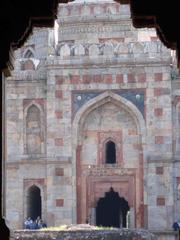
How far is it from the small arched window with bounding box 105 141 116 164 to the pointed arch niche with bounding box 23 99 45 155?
2.26 m

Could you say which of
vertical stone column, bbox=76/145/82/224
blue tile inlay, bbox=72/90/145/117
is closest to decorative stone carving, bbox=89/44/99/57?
blue tile inlay, bbox=72/90/145/117

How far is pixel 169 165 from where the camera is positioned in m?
31.1

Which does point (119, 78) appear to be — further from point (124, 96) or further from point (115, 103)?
point (115, 103)

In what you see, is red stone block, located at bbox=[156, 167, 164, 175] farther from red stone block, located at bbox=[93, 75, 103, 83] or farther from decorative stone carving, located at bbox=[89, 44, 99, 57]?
decorative stone carving, located at bbox=[89, 44, 99, 57]

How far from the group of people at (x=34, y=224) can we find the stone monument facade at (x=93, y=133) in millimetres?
243

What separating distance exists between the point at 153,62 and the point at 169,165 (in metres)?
3.61

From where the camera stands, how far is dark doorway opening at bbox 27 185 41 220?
3183 cm

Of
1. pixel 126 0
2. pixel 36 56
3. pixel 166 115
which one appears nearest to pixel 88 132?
pixel 166 115

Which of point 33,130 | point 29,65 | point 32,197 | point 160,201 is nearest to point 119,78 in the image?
point 29,65

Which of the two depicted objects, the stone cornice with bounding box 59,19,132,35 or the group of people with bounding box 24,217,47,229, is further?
the stone cornice with bounding box 59,19,132,35

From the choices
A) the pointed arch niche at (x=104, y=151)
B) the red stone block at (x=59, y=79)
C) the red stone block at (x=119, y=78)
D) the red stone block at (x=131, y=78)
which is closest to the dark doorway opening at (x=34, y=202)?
the pointed arch niche at (x=104, y=151)

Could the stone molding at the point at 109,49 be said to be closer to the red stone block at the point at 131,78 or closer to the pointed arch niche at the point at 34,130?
the red stone block at the point at 131,78

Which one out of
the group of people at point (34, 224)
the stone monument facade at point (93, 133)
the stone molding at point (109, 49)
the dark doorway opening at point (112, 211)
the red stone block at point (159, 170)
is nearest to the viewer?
the group of people at point (34, 224)

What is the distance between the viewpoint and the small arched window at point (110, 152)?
104 feet
